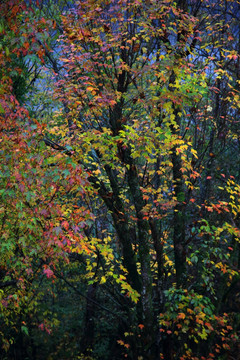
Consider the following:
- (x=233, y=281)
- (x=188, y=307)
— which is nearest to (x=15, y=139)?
(x=188, y=307)

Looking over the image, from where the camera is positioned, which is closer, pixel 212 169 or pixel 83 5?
pixel 83 5

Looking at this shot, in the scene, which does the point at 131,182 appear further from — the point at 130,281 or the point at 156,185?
the point at 130,281

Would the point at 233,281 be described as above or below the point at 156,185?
below

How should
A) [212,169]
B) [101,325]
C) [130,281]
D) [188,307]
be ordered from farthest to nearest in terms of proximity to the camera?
[101,325], [212,169], [130,281], [188,307]

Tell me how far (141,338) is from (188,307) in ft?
4.26

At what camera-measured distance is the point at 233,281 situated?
9.05 m

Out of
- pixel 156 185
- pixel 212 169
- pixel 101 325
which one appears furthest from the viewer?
pixel 101 325

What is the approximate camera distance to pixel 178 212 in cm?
761

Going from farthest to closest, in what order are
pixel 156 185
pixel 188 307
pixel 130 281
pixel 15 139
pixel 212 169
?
pixel 156 185 < pixel 212 169 < pixel 130 281 < pixel 188 307 < pixel 15 139

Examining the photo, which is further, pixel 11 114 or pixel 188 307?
pixel 188 307

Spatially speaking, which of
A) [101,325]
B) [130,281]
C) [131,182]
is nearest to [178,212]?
[131,182]

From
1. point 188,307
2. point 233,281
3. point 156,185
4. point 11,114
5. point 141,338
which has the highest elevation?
point 156,185

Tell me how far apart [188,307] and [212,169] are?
3.46m

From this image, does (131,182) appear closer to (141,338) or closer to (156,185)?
(156,185)
